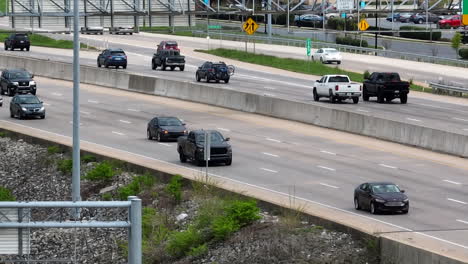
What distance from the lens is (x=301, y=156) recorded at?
45.5m

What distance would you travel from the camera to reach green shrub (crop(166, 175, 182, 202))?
37.1m

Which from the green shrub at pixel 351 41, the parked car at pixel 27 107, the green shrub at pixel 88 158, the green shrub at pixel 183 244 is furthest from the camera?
the green shrub at pixel 351 41

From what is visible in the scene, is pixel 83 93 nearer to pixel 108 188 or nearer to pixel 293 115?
pixel 293 115

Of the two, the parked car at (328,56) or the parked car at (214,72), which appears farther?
the parked car at (328,56)

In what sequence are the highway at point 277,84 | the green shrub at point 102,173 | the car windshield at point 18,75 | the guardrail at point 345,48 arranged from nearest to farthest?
the green shrub at point 102,173 < the highway at point 277,84 < the car windshield at point 18,75 < the guardrail at point 345,48

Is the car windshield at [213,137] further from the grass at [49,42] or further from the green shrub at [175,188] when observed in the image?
the grass at [49,42]

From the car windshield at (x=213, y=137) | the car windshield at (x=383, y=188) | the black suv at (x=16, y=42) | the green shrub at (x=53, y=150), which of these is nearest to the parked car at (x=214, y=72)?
the green shrub at (x=53, y=150)

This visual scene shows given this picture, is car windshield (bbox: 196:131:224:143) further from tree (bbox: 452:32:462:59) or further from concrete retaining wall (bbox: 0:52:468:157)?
tree (bbox: 452:32:462:59)

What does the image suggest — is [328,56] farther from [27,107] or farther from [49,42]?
[27,107]

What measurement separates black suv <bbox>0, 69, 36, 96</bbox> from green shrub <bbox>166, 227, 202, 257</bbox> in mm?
39778

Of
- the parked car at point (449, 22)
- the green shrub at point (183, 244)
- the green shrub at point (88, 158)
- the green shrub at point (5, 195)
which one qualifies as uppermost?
the parked car at point (449, 22)

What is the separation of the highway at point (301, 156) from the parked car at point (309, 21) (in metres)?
47.2

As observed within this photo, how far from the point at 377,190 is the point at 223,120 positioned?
1030 inches

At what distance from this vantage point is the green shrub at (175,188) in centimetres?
3710
